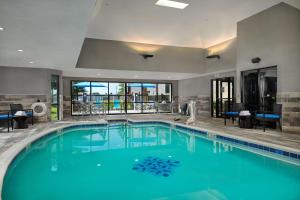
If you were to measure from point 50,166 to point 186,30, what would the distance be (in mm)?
7228

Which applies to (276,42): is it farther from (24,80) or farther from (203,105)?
(24,80)

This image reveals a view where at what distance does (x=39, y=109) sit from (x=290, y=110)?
8611 millimetres

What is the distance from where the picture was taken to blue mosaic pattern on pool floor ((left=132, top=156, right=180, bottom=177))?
3.77 metres

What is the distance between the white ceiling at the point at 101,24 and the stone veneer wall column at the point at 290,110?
260cm

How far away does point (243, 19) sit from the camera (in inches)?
308

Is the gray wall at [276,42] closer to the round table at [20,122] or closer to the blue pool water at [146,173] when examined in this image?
the blue pool water at [146,173]

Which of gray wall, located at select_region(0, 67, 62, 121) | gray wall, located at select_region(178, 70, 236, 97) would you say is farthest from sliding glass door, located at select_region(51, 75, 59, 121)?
gray wall, located at select_region(178, 70, 236, 97)

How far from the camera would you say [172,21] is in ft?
26.5

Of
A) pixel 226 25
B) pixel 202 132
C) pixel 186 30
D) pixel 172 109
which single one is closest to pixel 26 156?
pixel 202 132

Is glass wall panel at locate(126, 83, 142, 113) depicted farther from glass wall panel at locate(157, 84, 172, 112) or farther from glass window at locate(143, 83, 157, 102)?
glass wall panel at locate(157, 84, 172, 112)

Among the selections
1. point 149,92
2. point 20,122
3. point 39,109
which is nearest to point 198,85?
point 149,92

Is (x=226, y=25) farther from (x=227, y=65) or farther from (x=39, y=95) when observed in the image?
(x=39, y=95)

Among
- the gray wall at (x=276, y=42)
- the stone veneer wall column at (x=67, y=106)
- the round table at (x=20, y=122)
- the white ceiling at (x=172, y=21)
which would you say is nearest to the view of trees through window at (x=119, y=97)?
the stone veneer wall column at (x=67, y=106)

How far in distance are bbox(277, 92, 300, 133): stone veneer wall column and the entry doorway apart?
3.48 metres
